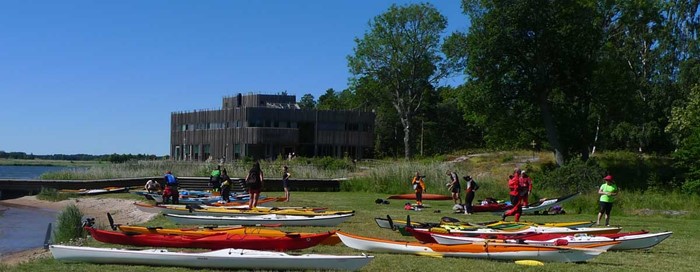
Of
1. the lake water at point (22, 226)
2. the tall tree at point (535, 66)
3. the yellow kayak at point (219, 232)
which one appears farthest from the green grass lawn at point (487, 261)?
the tall tree at point (535, 66)

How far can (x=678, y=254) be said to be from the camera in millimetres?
14930

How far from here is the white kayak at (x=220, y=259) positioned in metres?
11.9

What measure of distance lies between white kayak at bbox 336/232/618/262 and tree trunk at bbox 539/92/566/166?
3292 centimetres

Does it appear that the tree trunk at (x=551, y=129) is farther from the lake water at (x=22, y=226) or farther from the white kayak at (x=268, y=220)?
the lake water at (x=22, y=226)

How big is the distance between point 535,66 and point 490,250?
3551cm

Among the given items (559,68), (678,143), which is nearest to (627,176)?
(678,143)

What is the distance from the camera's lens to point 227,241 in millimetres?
14531

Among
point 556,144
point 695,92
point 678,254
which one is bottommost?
point 678,254

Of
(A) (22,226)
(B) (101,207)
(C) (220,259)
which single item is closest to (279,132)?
(B) (101,207)

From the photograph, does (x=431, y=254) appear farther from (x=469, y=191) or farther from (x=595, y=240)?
(x=469, y=191)

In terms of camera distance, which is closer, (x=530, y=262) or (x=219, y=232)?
(x=530, y=262)

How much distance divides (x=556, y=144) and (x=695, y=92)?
341 inches

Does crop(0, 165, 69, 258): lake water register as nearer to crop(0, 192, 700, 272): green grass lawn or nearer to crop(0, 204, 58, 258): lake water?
crop(0, 204, 58, 258): lake water

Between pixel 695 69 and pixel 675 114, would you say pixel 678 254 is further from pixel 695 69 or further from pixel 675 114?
pixel 695 69
